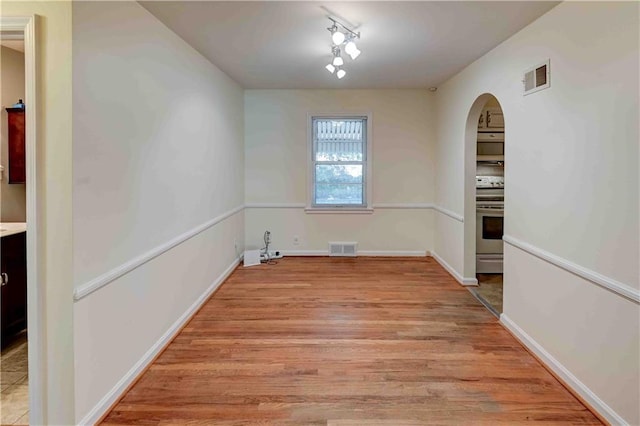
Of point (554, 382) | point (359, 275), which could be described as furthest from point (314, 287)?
point (554, 382)

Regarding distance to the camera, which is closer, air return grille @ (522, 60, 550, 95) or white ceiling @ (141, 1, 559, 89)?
white ceiling @ (141, 1, 559, 89)

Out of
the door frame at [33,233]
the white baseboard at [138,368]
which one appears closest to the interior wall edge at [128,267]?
the door frame at [33,233]

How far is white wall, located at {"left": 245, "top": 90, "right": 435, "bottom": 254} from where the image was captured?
5.88 m

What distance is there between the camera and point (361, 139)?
6.04 metres

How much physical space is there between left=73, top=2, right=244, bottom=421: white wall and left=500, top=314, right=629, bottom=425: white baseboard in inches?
110

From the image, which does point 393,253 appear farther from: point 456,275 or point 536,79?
point 536,79

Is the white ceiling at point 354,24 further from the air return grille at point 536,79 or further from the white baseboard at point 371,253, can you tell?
the white baseboard at point 371,253

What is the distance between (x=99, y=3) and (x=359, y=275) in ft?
13.0

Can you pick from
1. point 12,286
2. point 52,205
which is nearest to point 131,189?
point 52,205

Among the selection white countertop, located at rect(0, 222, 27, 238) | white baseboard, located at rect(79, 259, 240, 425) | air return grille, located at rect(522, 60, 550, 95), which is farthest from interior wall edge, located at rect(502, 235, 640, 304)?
white countertop, located at rect(0, 222, 27, 238)

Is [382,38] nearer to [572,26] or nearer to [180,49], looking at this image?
[572,26]

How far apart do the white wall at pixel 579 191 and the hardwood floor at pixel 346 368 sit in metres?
0.32

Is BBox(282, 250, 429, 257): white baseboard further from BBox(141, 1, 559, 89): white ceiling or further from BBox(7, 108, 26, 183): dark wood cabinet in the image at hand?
BBox(7, 108, 26, 183): dark wood cabinet

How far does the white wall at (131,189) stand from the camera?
1963mm
